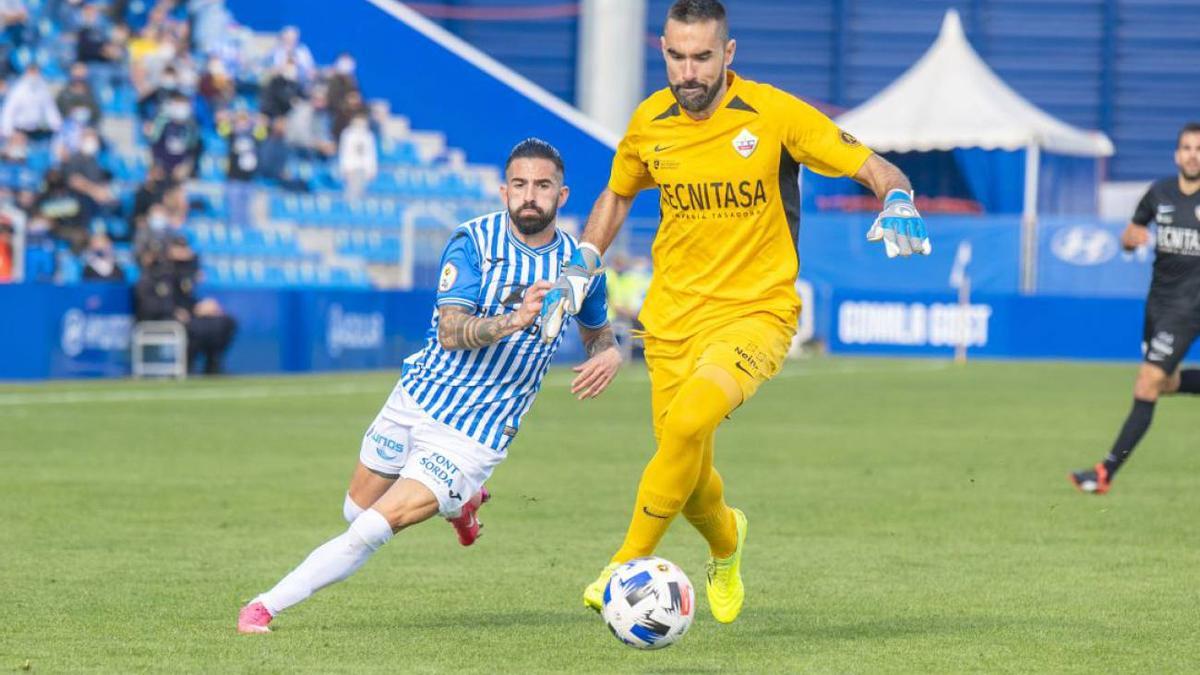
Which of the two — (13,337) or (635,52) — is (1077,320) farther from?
(13,337)

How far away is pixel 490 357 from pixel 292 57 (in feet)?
81.5

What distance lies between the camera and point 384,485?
7.66 meters

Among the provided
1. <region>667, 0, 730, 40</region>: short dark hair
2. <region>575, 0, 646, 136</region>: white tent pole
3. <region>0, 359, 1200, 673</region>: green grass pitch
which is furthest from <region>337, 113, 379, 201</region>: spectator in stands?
<region>667, 0, 730, 40</region>: short dark hair

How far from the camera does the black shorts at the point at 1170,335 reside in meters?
13.1

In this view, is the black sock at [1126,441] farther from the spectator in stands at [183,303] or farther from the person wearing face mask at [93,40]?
the person wearing face mask at [93,40]

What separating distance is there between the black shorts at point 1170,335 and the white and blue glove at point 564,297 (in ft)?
22.6

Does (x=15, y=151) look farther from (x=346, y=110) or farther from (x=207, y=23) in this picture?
(x=346, y=110)

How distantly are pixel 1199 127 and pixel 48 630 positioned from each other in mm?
8578

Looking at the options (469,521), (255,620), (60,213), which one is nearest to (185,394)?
(60,213)

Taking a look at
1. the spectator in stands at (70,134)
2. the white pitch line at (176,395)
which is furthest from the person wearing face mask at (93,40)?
the white pitch line at (176,395)

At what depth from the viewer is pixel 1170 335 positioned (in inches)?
515

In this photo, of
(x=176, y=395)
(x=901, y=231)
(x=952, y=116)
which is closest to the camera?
(x=901, y=231)

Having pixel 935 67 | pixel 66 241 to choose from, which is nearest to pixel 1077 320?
pixel 935 67

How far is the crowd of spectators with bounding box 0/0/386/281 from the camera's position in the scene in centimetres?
2625
